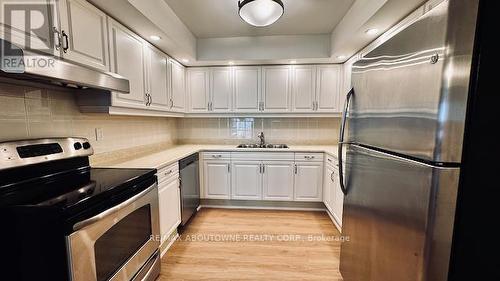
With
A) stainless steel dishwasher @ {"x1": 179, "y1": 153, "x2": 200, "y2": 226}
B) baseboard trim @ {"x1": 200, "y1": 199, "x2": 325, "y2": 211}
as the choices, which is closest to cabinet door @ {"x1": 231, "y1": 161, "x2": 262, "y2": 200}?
baseboard trim @ {"x1": 200, "y1": 199, "x2": 325, "y2": 211}

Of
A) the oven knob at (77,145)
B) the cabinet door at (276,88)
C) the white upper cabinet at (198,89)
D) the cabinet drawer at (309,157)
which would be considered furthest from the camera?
the white upper cabinet at (198,89)

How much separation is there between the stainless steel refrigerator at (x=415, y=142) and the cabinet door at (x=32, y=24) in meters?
1.74

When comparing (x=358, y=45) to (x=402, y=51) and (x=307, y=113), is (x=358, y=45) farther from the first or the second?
(x=402, y=51)

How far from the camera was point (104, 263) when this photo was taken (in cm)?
113

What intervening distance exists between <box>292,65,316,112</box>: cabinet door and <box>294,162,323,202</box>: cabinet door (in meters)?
0.85

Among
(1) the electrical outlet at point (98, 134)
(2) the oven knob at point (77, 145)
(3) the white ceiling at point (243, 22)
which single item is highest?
(3) the white ceiling at point (243, 22)

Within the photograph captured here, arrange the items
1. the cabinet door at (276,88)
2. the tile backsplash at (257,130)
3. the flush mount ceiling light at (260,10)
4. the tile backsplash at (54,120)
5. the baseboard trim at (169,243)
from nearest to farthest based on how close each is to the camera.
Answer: the tile backsplash at (54,120), the flush mount ceiling light at (260,10), the baseboard trim at (169,243), the cabinet door at (276,88), the tile backsplash at (257,130)

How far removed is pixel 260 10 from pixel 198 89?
6.12ft

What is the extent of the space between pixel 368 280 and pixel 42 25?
234cm

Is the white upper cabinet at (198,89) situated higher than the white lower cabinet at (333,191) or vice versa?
the white upper cabinet at (198,89)

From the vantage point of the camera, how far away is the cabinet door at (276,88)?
10.5ft

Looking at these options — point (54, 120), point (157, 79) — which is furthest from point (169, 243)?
point (157, 79)

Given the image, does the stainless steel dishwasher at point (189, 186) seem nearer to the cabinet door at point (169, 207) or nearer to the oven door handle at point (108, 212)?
the cabinet door at point (169, 207)

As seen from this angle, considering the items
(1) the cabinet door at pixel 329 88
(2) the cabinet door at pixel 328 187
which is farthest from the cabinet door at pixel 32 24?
(1) the cabinet door at pixel 329 88
